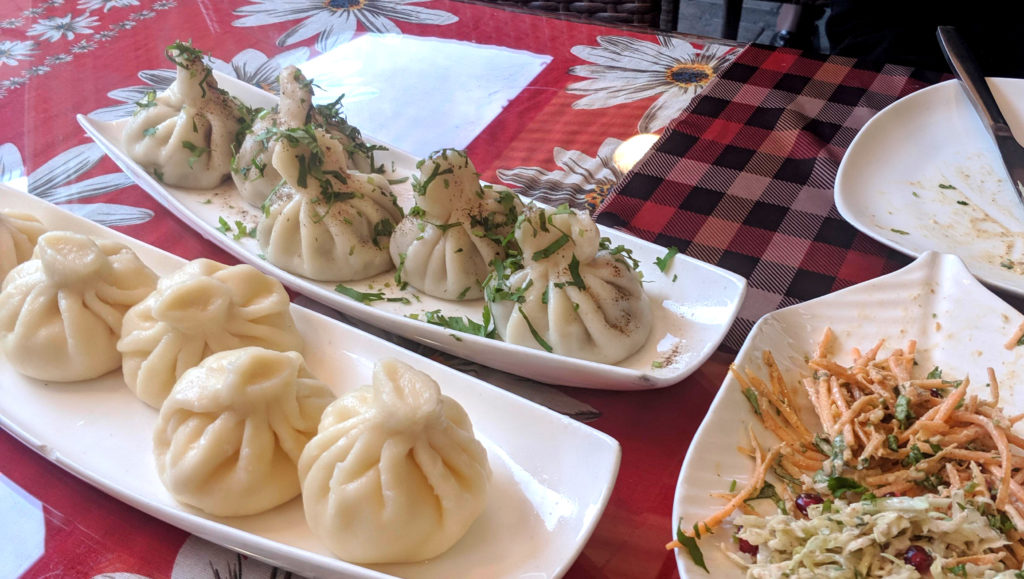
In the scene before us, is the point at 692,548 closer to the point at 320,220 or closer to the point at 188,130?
the point at 320,220

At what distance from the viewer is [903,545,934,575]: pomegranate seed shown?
3.30ft

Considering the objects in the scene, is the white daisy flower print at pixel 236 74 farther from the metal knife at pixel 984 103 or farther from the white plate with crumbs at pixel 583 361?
the metal knife at pixel 984 103

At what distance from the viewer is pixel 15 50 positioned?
2641mm

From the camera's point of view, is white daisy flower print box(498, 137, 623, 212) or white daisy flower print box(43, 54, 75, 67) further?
white daisy flower print box(43, 54, 75, 67)

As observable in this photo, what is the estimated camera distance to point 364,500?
3.49 ft

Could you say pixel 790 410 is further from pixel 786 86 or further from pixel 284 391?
pixel 786 86

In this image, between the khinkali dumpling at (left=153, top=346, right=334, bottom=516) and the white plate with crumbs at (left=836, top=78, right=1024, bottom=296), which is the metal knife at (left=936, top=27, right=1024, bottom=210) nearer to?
the white plate with crumbs at (left=836, top=78, right=1024, bottom=296)

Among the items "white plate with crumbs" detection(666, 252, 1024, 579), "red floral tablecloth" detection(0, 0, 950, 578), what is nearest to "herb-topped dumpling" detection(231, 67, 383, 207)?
"red floral tablecloth" detection(0, 0, 950, 578)

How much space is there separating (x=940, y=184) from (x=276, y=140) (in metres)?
1.53

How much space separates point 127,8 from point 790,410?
2.79 m

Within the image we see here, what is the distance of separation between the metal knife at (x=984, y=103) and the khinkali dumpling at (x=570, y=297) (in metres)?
0.97

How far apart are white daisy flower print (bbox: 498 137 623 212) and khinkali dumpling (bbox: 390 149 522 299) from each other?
343 millimetres

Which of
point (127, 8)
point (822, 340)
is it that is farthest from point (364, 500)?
point (127, 8)

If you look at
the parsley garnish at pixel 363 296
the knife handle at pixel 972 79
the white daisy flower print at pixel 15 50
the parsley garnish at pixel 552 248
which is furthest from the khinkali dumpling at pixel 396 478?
the white daisy flower print at pixel 15 50
